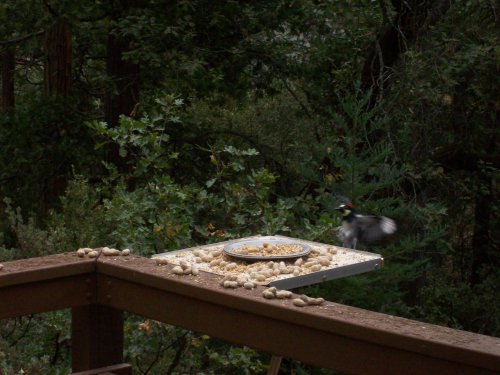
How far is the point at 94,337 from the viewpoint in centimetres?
222

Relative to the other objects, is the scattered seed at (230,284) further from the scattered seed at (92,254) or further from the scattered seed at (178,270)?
the scattered seed at (92,254)

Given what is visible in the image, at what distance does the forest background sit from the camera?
4.88 m

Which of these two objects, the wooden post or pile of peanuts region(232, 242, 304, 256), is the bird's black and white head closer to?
pile of peanuts region(232, 242, 304, 256)

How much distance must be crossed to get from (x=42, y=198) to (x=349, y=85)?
3856 mm

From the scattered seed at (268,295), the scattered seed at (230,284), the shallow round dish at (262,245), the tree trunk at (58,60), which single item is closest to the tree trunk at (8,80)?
the tree trunk at (58,60)

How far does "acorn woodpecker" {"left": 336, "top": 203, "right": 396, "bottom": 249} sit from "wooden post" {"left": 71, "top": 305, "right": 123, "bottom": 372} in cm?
249

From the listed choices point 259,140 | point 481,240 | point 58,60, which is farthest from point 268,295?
point 481,240

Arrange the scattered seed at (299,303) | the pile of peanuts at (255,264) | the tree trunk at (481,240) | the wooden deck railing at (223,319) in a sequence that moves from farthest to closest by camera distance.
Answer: the tree trunk at (481,240)
the pile of peanuts at (255,264)
the scattered seed at (299,303)
the wooden deck railing at (223,319)

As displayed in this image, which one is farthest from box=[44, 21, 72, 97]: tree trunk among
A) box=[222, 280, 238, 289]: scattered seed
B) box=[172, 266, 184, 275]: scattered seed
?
box=[222, 280, 238, 289]: scattered seed

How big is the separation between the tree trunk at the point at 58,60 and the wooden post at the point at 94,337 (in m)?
8.40

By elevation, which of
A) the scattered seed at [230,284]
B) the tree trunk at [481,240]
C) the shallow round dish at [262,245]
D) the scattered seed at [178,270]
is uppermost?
the scattered seed at [230,284]

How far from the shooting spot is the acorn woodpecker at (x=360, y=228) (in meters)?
4.62

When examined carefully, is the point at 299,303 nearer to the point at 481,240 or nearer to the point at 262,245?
the point at 262,245

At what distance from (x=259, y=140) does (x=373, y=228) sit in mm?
5504
